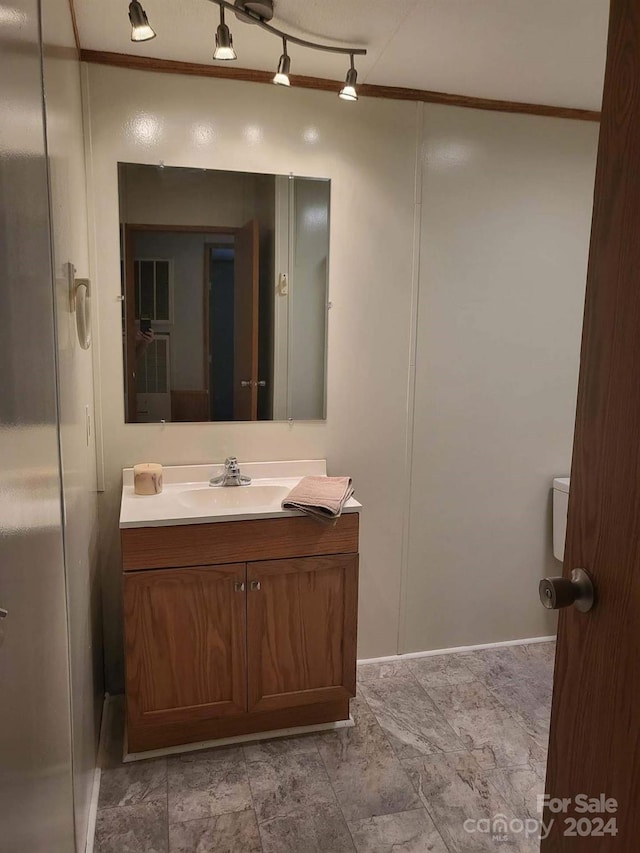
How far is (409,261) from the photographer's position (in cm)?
252

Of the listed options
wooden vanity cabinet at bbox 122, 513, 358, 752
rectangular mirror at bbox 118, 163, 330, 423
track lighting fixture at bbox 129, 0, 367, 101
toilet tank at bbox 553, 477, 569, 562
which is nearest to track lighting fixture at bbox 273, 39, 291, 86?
track lighting fixture at bbox 129, 0, 367, 101

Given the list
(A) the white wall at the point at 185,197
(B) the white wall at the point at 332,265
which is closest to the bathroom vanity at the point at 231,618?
(B) the white wall at the point at 332,265

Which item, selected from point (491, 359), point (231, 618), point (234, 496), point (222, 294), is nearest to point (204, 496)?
point (234, 496)

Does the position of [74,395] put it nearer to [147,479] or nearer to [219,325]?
[147,479]

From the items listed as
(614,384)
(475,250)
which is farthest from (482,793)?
(475,250)

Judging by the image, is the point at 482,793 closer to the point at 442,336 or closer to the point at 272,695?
the point at 272,695

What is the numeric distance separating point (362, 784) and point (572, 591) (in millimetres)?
1368

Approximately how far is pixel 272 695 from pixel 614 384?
171cm

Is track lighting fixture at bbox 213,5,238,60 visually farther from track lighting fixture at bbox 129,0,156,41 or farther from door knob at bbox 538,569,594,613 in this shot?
door knob at bbox 538,569,594,613

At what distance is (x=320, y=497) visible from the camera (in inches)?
84.7

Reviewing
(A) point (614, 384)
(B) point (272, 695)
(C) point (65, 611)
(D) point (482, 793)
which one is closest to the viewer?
(A) point (614, 384)

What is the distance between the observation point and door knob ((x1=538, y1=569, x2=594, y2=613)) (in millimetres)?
993

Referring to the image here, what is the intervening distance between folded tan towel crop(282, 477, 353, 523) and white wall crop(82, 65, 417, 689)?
0.85ft

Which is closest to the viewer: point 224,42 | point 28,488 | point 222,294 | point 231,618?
point 28,488
